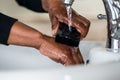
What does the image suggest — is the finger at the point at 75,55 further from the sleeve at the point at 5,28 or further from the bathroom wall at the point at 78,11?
the bathroom wall at the point at 78,11

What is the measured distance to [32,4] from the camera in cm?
81

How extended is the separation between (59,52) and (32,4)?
0.27 m

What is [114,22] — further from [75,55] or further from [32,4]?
[32,4]

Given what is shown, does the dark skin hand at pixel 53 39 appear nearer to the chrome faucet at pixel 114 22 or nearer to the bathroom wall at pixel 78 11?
the chrome faucet at pixel 114 22

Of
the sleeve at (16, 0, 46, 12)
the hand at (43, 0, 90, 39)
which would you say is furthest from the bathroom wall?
the hand at (43, 0, 90, 39)

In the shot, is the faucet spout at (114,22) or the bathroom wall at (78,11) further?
the bathroom wall at (78,11)

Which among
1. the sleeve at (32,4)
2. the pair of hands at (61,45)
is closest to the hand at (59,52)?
the pair of hands at (61,45)

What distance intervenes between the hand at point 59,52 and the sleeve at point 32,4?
18 cm

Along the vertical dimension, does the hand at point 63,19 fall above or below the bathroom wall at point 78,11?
above

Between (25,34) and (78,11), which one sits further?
(78,11)

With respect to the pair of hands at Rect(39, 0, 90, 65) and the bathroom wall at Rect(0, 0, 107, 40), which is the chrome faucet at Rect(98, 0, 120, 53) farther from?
the bathroom wall at Rect(0, 0, 107, 40)

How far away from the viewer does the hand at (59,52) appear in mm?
572

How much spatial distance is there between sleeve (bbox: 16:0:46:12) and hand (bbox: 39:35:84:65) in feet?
0.60

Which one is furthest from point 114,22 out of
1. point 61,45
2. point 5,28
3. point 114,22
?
point 5,28
